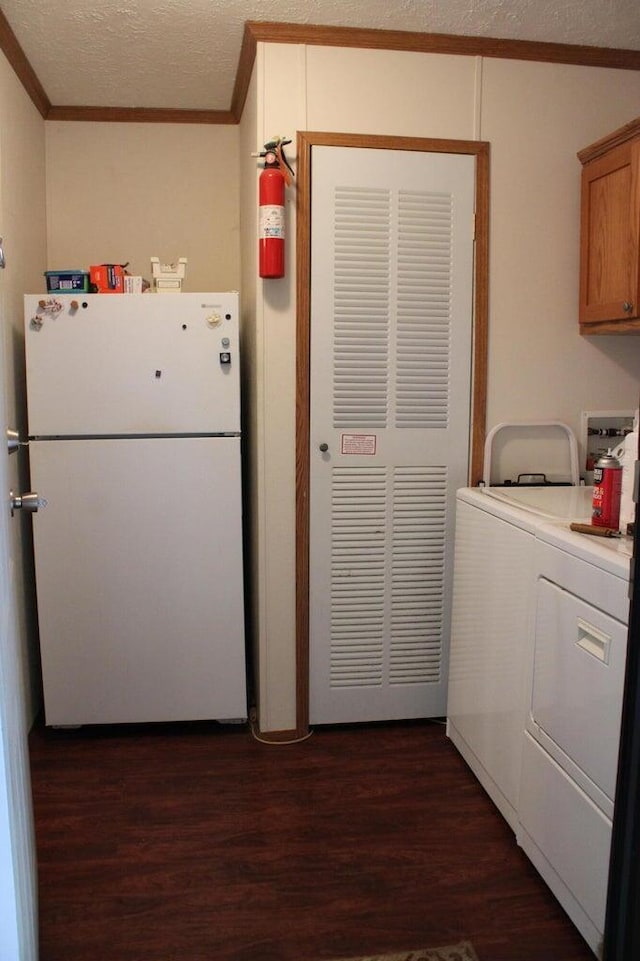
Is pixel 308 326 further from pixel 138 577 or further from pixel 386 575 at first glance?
pixel 138 577

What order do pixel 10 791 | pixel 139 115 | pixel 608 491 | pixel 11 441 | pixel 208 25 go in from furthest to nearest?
pixel 139 115 → pixel 208 25 → pixel 608 491 → pixel 11 441 → pixel 10 791

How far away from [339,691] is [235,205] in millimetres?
2107

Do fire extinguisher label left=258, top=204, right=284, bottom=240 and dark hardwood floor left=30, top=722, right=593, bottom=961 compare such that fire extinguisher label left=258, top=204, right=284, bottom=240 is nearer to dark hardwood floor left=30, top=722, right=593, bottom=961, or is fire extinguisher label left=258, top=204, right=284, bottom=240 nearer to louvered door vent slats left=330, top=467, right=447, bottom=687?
louvered door vent slats left=330, top=467, right=447, bottom=687

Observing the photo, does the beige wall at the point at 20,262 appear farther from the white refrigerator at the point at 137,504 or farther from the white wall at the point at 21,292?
the white refrigerator at the point at 137,504

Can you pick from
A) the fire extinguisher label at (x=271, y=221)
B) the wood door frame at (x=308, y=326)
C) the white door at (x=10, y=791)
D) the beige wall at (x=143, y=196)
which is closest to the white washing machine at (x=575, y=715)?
the wood door frame at (x=308, y=326)

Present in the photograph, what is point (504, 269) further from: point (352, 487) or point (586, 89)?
point (352, 487)

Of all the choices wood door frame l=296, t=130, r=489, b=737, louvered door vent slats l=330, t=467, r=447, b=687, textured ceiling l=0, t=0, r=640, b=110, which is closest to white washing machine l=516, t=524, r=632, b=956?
louvered door vent slats l=330, t=467, r=447, b=687

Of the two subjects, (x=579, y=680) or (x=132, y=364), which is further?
(x=132, y=364)

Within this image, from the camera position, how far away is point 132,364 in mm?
2514

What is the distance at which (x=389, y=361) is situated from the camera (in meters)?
2.54

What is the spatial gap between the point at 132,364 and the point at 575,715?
1.79 m

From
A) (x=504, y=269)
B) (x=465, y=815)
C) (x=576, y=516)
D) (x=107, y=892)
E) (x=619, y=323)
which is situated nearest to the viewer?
(x=107, y=892)

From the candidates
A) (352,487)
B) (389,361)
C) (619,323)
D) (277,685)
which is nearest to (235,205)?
(389,361)

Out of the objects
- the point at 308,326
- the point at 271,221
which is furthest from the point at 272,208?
the point at 308,326
